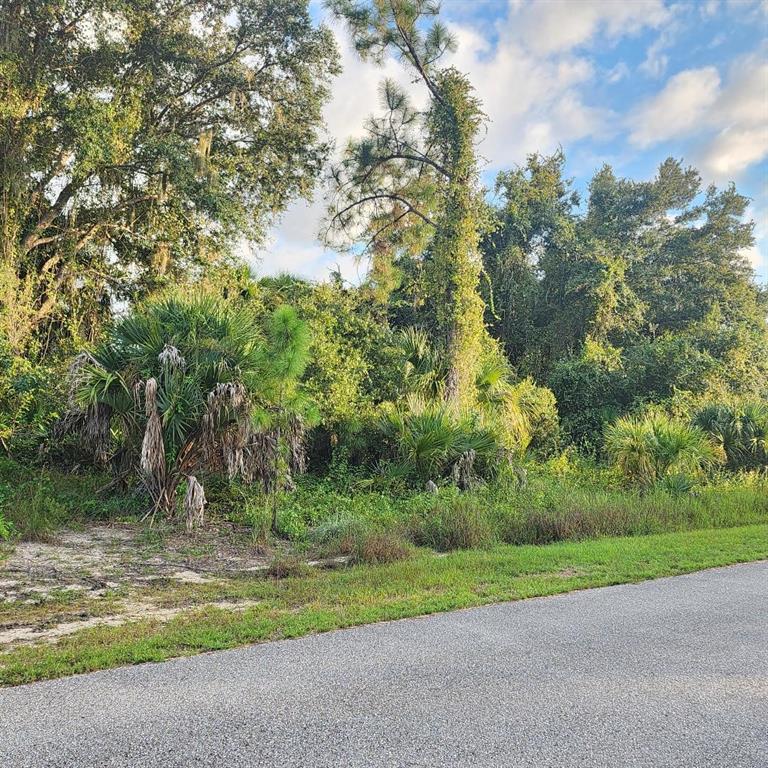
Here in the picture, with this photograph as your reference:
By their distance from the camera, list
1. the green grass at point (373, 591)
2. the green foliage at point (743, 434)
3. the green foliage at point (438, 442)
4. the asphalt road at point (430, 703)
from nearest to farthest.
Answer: the asphalt road at point (430, 703) → the green grass at point (373, 591) → the green foliage at point (438, 442) → the green foliage at point (743, 434)

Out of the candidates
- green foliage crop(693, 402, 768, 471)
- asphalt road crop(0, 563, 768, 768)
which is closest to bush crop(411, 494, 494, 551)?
asphalt road crop(0, 563, 768, 768)

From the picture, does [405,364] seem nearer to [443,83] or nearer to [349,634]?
[443,83]

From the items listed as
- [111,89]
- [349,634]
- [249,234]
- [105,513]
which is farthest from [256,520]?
[111,89]

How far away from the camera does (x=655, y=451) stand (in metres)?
13.4

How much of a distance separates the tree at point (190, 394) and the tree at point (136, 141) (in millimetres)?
4737

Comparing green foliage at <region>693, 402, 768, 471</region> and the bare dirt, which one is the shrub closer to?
the bare dirt

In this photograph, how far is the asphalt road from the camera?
9.13 feet

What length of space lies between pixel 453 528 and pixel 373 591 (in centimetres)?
303

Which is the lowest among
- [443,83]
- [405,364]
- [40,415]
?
[40,415]

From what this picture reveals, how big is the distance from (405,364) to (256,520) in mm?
7603

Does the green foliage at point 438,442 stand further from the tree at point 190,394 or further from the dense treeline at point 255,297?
the tree at point 190,394

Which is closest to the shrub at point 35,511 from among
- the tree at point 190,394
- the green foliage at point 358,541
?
the tree at point 190,394

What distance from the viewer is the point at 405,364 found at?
16141 mm

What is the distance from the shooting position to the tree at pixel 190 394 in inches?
363
